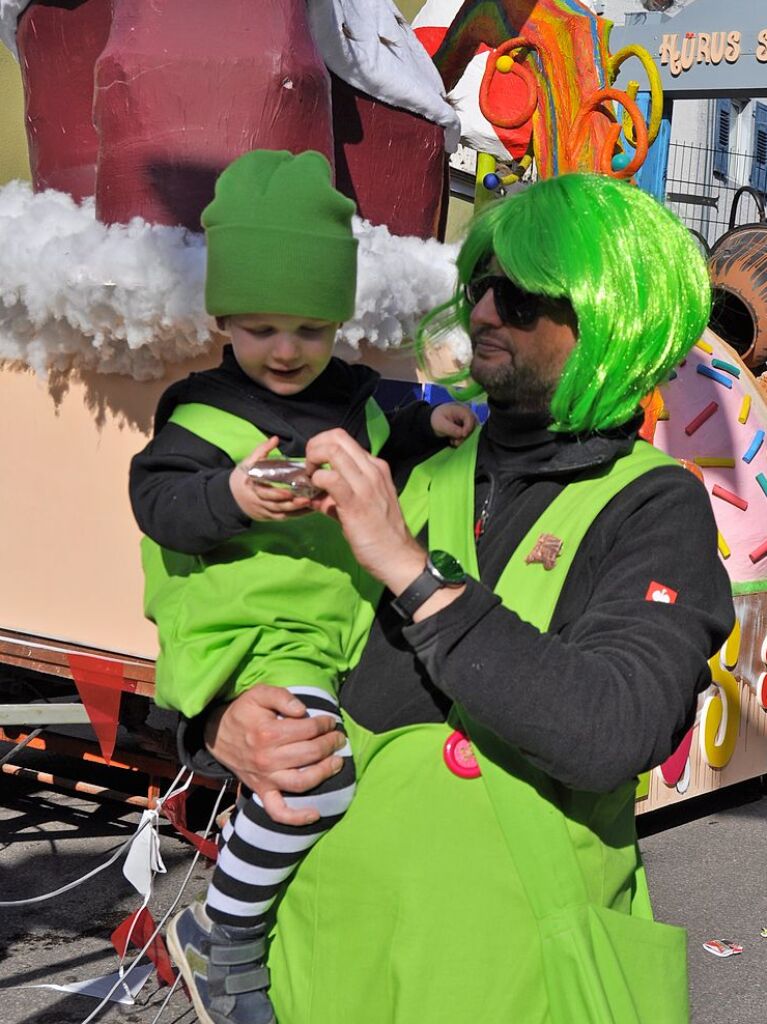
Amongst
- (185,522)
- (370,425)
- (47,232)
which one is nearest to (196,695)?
(185,522)

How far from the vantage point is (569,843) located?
1.42m

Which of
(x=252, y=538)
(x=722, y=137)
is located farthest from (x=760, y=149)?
(x=252, y=538)

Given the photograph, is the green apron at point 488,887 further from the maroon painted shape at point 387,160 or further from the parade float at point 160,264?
the maroon painted shape at point 387,160

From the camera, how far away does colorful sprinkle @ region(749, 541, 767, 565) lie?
486 centimetres

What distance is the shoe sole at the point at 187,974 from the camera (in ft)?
5.59

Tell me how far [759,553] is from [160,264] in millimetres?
2714

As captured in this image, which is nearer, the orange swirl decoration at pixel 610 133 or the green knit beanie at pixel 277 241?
the green knit beanie at pixel 277 241

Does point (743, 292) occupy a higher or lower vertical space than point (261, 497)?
lower

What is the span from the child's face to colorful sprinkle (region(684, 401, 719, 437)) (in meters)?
3.05

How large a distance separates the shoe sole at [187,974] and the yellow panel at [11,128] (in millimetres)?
6216

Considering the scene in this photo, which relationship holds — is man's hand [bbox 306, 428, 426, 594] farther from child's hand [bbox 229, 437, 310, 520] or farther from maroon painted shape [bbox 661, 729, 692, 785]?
maroon painted shape [bbox 661, 729, 692, 785]

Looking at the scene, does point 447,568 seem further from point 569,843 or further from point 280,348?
point 280,348

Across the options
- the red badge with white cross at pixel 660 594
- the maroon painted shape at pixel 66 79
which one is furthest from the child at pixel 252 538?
the maroon painted shape at pixel 66 79

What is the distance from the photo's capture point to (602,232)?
153 centimetres
